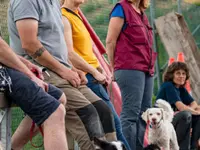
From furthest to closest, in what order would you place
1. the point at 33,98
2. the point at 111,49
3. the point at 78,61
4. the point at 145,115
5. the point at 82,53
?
1. the point at 145,115
2. the point at 111,49
3. the point at 82,53
4. the point at 78,61
5. the point at 33,98

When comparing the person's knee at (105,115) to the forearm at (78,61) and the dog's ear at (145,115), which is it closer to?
the forearm at (78,61)

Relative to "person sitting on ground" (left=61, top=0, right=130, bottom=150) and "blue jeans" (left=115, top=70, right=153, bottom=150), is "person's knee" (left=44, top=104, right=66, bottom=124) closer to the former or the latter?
"person sitting on ground" (left=61, top=0, right=130, bottom=150)

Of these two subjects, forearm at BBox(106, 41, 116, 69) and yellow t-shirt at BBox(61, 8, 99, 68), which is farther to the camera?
forearm at BBox(106, 41, 116, 69)

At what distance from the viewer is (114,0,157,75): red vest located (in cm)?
817

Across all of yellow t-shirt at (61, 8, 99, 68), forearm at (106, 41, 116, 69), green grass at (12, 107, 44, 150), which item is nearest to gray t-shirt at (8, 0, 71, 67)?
yellow t-shirt at (61, 8, 99, 68)

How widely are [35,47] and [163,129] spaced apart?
3.78 m

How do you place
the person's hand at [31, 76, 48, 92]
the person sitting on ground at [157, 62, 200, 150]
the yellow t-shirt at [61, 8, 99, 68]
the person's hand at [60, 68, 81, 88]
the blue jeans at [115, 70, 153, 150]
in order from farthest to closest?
the person sitting on ground at [157, 62, 200, 150]
the blue jeans at [115, 70, 153, 150]
the yellow t-shirt at [61, 8, 99, 68]
the person's hand at [60, 68, 81, 88]
the person's hand at [31, 76, 48, 92]

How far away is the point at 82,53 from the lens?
756 centimetres

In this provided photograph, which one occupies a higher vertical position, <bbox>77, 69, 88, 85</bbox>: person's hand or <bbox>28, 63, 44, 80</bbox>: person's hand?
<bbox>28, 63, 44, 80</bbox>: person's hand

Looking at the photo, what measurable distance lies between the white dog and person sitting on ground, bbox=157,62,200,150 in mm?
213

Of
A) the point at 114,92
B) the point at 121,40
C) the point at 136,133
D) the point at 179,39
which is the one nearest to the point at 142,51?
the point at 121,40

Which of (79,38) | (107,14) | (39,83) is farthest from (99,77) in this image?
(107,14)

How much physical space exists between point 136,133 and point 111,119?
4.64 feet

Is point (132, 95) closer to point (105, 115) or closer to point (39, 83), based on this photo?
point (105, 115)
